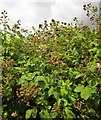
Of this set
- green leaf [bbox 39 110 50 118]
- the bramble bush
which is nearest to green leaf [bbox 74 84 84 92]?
the bramble bush

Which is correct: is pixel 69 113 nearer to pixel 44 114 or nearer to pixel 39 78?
pixel 44 114

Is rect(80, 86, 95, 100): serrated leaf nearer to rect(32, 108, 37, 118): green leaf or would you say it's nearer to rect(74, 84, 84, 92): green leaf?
rect(74, 84, 84, 92): green leaf

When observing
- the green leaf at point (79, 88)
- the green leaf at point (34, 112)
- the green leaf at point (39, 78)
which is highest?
the green leaf at point (39, 78)

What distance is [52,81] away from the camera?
3.11 metres

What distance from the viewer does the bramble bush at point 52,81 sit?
3.04 m

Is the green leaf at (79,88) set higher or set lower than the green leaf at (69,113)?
higher

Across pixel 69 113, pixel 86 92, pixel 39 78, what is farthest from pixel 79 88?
pixel 39 78

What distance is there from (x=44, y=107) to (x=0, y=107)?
17.5 inches

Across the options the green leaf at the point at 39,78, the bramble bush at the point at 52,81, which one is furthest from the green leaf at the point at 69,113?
the green leaf at the point at 39,78

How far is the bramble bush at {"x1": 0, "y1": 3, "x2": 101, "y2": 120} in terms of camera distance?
304 centimetres

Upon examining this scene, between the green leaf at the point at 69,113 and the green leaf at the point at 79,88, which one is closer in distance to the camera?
the green leaf at the point at 69,113

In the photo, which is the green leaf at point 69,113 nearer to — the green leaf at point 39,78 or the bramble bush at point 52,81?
the bramble bush at point 52,81

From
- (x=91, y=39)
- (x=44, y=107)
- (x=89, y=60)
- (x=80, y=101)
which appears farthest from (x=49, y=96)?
(x=91, y=39)

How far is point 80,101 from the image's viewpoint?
3025 millimetres
